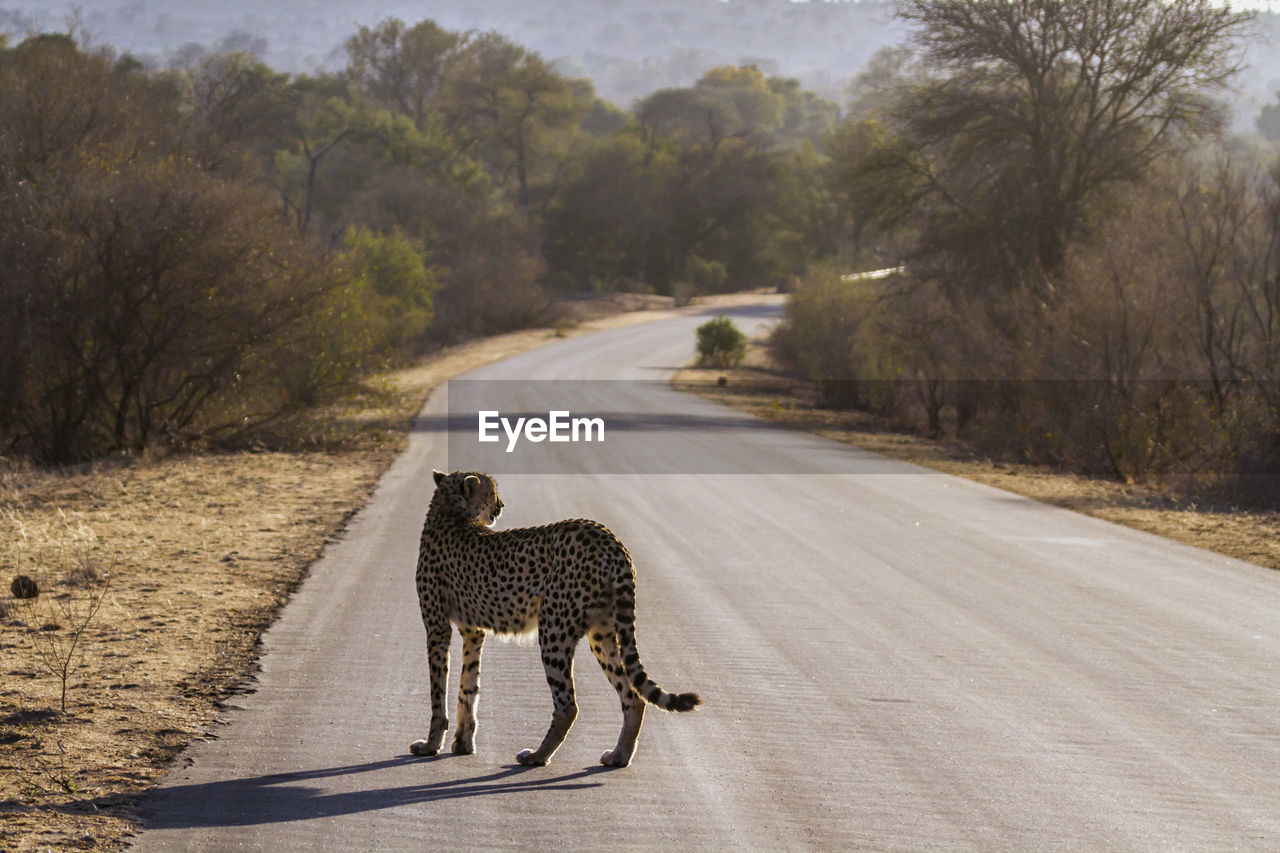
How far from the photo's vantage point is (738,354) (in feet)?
162

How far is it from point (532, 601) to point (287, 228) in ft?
64.3

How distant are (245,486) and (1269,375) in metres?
14.3

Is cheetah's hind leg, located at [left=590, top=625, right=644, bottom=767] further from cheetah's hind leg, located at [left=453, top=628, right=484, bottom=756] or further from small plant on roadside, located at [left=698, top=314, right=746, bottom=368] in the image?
small plant on roadside, located at [left=698, top=314, right=746, bottom=368]

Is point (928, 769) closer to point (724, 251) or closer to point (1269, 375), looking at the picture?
point (1269, 375)

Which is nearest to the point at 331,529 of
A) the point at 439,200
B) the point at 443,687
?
the point at 443,687

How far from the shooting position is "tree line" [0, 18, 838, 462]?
19719mm

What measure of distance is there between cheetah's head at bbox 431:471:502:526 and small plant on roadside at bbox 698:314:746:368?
42.0 meters

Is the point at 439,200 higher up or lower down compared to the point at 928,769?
higher up

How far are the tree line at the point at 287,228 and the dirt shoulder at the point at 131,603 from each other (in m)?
1.63

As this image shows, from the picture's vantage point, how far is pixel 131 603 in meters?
9.98

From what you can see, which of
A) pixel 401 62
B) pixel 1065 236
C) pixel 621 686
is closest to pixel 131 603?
pixel 621 686

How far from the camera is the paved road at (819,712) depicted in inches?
217

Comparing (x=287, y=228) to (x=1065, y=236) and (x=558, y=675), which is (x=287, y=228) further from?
(x=558, y=675)

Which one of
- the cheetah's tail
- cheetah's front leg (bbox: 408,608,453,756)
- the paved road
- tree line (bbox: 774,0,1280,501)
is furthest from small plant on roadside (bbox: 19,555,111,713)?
tree line (bbox: 774,0,1280,501)
